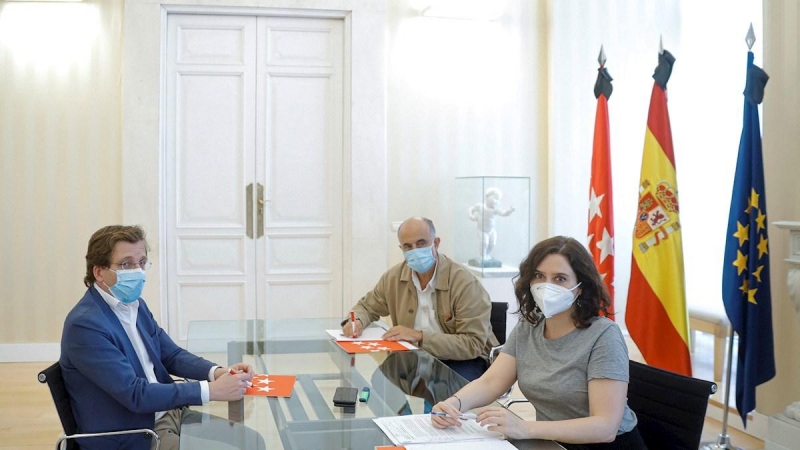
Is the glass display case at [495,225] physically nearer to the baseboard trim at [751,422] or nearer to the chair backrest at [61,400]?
the baseboard trim at [751,422]

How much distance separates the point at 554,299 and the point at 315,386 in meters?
0.82

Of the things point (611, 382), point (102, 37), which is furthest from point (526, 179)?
point (611, 382)

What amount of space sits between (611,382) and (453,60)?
4458 millimetres

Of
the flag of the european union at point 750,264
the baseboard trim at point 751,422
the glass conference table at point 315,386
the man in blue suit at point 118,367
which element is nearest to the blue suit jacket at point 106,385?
the man in blue suit at point 118,367

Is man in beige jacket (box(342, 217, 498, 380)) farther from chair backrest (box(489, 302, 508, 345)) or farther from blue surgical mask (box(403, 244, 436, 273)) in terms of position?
chair backrest (box(489, 302, 508, 345))

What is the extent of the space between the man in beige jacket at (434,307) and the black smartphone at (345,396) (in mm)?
870

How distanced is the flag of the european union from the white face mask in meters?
1.85

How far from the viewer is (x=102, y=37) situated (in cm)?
601

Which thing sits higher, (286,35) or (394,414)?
(286,35)

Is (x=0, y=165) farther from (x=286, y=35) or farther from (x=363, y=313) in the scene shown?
(x=363, y=313)

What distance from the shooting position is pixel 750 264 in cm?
381

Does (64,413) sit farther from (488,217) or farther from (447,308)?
(488,217)

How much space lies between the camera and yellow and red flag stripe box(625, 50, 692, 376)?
14.0 feet

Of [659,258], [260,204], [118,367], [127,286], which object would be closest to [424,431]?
[118,367]
